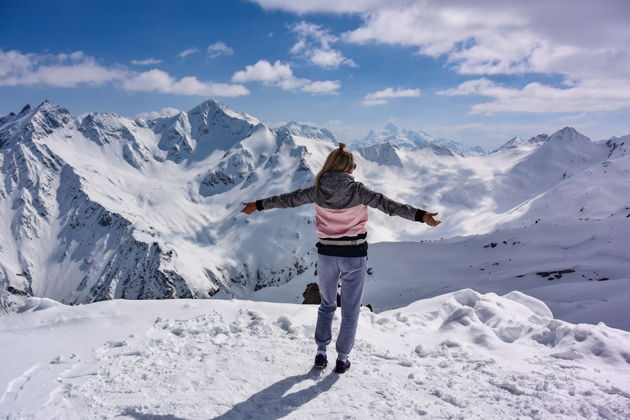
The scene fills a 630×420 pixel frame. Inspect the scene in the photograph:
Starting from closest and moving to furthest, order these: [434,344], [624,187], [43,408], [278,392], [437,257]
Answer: [43,408] → [278,392] → [434,344] → [437,257] → [624,187]

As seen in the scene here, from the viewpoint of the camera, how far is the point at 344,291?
6320 mm

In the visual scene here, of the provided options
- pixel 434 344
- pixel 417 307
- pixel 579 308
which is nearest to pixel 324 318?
pixel 434 344

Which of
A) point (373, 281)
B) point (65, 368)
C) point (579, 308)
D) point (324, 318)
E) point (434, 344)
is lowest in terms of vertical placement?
point (373, 281)

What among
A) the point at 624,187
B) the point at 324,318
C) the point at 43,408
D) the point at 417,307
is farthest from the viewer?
the point at 624,187

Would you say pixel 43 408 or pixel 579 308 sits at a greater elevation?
pixel 43 408

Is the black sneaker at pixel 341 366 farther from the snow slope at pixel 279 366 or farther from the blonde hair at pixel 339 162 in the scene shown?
the blonde hair at pixel 339 162

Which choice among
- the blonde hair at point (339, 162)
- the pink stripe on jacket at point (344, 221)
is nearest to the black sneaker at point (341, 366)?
the pink stripe on jacket at point (344, 221)

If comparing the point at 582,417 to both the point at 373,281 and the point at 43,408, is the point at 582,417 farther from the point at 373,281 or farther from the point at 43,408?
the point at 373,281

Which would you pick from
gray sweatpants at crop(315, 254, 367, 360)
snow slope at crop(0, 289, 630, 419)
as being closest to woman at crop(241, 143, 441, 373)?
gray sweatpants at crop(315, 254, 367, 360)

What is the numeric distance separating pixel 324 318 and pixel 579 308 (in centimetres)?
1103

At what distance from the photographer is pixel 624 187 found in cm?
14600

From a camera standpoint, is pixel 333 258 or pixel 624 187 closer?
pixel 333 258

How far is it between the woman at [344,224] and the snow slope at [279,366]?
1.02 meters

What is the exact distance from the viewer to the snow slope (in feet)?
17.2
